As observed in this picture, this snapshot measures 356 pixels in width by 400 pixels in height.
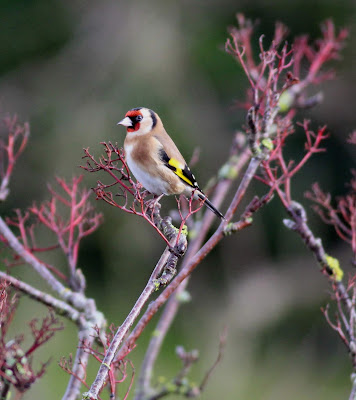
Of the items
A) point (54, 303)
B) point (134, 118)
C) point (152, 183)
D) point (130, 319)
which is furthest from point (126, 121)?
point (130, 319)

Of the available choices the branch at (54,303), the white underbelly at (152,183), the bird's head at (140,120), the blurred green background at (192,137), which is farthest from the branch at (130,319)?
the blurred green background at (192,137)

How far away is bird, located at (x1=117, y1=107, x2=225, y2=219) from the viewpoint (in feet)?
6.84

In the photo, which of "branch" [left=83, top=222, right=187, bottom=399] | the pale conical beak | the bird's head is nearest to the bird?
the bird's head

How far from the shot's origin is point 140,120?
76.4 inches

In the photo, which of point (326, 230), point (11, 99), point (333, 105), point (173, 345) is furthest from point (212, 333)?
point (11, 99)

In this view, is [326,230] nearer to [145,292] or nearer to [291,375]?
[291,375]

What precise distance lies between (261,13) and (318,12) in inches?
20.6

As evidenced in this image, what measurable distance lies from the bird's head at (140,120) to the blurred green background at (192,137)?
2873 millimetres

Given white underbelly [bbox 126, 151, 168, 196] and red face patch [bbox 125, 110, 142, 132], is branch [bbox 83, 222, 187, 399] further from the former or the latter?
white underbelly [bbox 126, 151, 168, 196]

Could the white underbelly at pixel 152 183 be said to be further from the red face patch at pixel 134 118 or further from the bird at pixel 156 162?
the red face patch at pixel 134 118

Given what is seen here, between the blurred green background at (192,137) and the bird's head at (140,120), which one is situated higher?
the blurred green background at (192,137)

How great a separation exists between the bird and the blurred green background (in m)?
2.82

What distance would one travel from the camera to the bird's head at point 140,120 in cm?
183

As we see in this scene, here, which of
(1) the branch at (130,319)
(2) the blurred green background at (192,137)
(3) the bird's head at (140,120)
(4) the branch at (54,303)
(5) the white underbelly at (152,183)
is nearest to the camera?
(1) the branch at (130,319)
